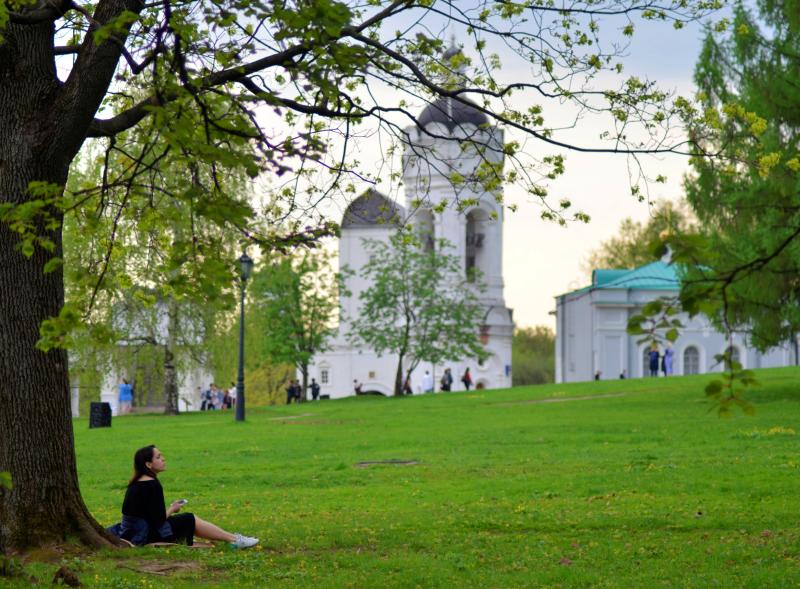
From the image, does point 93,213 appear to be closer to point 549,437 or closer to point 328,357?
point 549,437

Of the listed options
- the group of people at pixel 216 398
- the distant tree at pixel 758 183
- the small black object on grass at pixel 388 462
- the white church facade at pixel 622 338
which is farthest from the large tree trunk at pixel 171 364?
the white church facade at pixel 622 338

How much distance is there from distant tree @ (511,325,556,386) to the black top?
320ft

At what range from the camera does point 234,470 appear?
19.3 meters

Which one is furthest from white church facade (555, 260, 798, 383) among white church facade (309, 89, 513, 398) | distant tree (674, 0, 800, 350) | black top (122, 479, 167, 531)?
black top (122, 479, 167, 531)

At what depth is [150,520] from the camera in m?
10.8

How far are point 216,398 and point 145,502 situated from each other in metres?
50.1

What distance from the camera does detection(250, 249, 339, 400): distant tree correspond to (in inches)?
2277

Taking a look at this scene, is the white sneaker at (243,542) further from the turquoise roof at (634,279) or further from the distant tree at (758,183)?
the turquoise roof at (634,279)

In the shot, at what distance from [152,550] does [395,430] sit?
17434mm

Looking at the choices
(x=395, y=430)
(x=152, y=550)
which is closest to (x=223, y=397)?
(x=395, y=430)

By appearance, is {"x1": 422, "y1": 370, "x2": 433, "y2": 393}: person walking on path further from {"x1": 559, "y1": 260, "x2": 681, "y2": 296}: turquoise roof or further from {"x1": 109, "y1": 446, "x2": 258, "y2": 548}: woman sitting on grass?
{"x1": 109, "y1": 446, "x2": 258, "y2": 548}: woman sitting on grass

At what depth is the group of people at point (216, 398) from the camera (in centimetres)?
5838

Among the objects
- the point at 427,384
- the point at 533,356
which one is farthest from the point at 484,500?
the point at 533,356

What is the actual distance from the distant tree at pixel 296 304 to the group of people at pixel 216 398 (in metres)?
3.00
